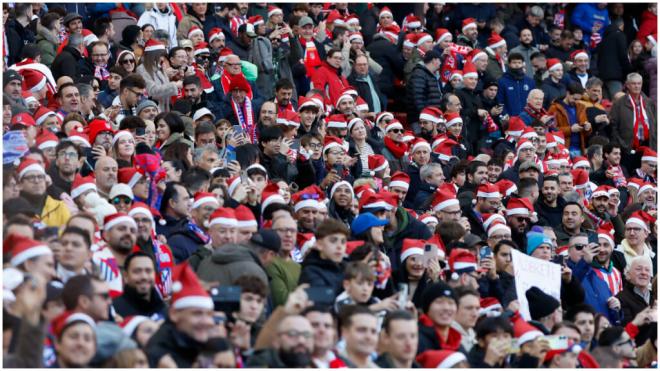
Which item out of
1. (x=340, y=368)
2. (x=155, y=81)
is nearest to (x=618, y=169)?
(x=155, y=81)

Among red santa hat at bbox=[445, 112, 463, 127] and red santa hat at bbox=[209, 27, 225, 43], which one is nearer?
red santa hat at bbox=[445, 112, 463, 127]

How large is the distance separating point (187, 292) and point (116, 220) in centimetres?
206

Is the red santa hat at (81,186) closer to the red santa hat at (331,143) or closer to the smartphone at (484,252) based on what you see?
the smartphone at (484,252)

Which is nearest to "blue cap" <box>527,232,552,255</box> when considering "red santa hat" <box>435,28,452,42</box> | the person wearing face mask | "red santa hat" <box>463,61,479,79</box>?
"red santa hat" <box>463,61,479,79</box>

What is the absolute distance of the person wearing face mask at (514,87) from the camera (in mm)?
21625

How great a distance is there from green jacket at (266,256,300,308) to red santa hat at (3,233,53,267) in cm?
182

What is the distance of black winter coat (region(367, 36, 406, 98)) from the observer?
2162 cm

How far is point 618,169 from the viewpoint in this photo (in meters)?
20.2

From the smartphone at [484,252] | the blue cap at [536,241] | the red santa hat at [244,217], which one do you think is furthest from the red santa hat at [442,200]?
the red santa hat at [244,217]

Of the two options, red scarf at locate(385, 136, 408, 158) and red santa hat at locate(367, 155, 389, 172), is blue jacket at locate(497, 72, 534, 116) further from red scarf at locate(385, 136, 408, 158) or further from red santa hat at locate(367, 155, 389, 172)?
red santa hat at locate(367, 155, 389, 172)

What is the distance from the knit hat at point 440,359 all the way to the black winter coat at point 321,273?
805mm

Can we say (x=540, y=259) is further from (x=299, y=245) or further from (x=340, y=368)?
(x=340, y=368)

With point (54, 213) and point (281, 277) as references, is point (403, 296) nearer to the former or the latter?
point (281, 277)

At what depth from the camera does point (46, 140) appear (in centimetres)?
1330
